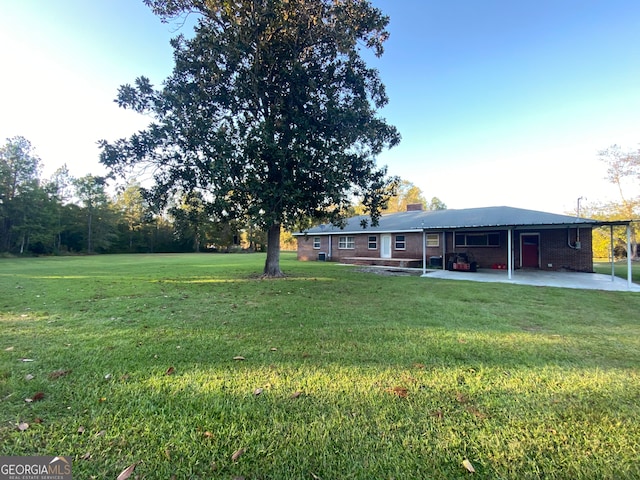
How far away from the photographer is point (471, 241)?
58.1 feet

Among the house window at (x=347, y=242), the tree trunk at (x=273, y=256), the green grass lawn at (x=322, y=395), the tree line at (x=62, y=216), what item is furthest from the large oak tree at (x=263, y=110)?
the tree line at (x=62, y=216)

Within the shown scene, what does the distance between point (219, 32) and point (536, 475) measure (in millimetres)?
13619

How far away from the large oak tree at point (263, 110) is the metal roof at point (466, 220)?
429 centimetres

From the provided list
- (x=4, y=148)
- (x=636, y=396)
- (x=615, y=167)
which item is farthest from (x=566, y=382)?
(x=4, y=148)

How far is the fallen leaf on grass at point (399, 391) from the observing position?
8.64 ft

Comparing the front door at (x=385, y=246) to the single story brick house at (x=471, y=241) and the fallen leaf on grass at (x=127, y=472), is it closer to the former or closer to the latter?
the single story brick house at (x=471, y=241)

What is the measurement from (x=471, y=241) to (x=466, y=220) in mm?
1405

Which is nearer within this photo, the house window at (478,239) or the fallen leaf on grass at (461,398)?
the fallen leaf on grass at (461,398)

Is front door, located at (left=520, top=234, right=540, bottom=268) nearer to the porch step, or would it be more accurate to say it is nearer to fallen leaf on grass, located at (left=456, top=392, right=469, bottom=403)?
the porch step

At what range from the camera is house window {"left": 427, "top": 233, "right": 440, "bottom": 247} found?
18703mm

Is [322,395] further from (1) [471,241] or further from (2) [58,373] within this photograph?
(1) [471,241]

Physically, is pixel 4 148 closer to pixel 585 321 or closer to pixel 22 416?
pixel 22 416

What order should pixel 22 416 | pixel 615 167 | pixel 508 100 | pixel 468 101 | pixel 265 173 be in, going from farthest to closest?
pixel 615 167, pixel 468 101, pixel 508 100, pixel 265 173, pixel 22 416

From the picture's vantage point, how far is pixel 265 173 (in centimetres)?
1046
